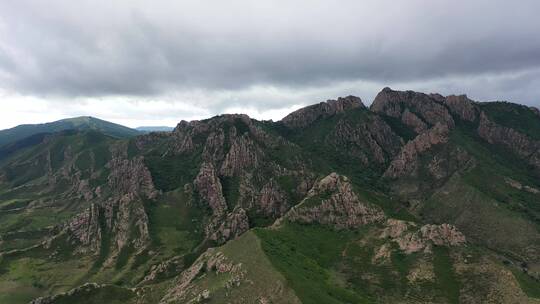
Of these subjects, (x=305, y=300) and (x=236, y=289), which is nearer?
(x=305, y=300)

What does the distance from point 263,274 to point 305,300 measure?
87.7ft

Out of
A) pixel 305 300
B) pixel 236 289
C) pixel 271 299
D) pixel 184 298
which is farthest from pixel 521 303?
pixel 184 298

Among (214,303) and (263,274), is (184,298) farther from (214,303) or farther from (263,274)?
(263,274)

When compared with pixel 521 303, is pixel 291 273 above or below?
above

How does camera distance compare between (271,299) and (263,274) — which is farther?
(263,274)

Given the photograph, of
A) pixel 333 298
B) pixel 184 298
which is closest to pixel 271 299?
pixel 333 298

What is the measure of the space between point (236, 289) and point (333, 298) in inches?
1660

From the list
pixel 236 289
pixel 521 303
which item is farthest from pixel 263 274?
pixel 521 303

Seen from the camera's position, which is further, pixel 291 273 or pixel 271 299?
pixel 291 273

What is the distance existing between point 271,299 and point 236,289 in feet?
63.6

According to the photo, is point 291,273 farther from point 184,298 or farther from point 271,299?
point 184,298

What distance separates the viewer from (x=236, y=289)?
7446 inches

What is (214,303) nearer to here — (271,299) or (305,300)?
(271,299)

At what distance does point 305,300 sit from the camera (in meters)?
173
